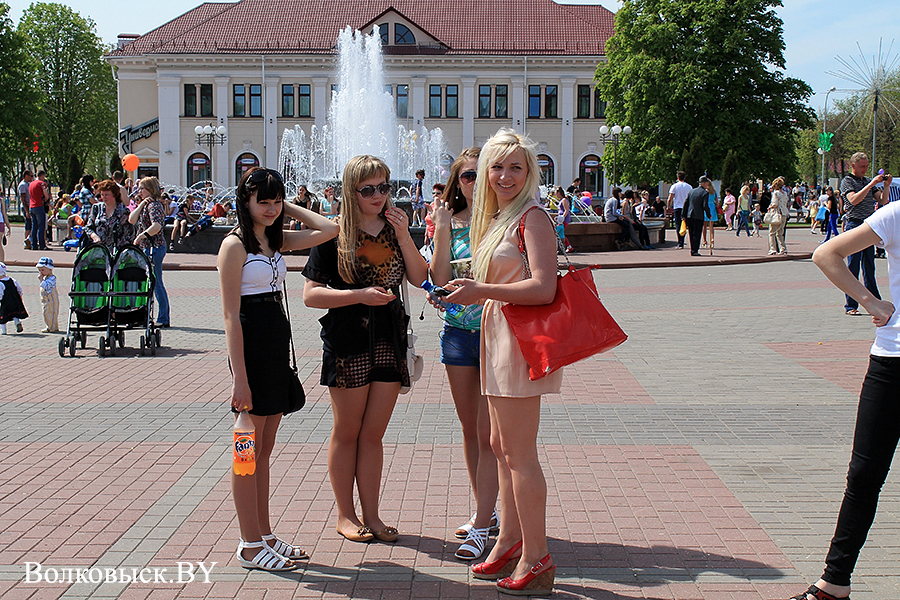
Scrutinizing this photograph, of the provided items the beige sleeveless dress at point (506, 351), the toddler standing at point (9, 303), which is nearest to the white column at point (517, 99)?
the toddler standing at point (9, 303)

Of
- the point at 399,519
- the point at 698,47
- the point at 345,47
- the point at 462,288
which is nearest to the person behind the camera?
the point at 462,288

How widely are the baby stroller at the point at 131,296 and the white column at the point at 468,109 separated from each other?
167 ft

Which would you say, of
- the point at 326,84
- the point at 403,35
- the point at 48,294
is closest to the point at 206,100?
the point at 326,84

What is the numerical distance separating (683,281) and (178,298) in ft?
31.9

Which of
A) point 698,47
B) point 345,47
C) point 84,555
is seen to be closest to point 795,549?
point 84,555

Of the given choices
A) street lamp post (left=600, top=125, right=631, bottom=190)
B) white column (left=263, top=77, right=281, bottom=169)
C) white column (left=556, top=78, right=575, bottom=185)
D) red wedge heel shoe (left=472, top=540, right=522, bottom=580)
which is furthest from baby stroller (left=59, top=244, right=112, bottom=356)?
white column (left=556, top=78, right=575, bottom=185)

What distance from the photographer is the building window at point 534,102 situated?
199ft

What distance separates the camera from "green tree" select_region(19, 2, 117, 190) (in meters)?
67.8

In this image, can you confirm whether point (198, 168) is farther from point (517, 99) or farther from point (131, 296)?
point (131, 296)

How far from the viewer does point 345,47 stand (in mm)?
56906

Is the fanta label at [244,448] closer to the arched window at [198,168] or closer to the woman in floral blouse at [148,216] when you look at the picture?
the woman in floral blouse at [148,216]

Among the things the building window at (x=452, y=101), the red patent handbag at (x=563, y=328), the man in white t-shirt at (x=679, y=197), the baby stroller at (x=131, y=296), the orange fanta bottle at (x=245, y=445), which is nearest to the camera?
the red patent handbag at (x=563, y=328)

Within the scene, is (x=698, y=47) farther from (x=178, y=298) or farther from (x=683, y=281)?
(x=178, y=298)

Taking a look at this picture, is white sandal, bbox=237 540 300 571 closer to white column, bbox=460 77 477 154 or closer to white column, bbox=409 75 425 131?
white column, bbox=460 77 477 154
